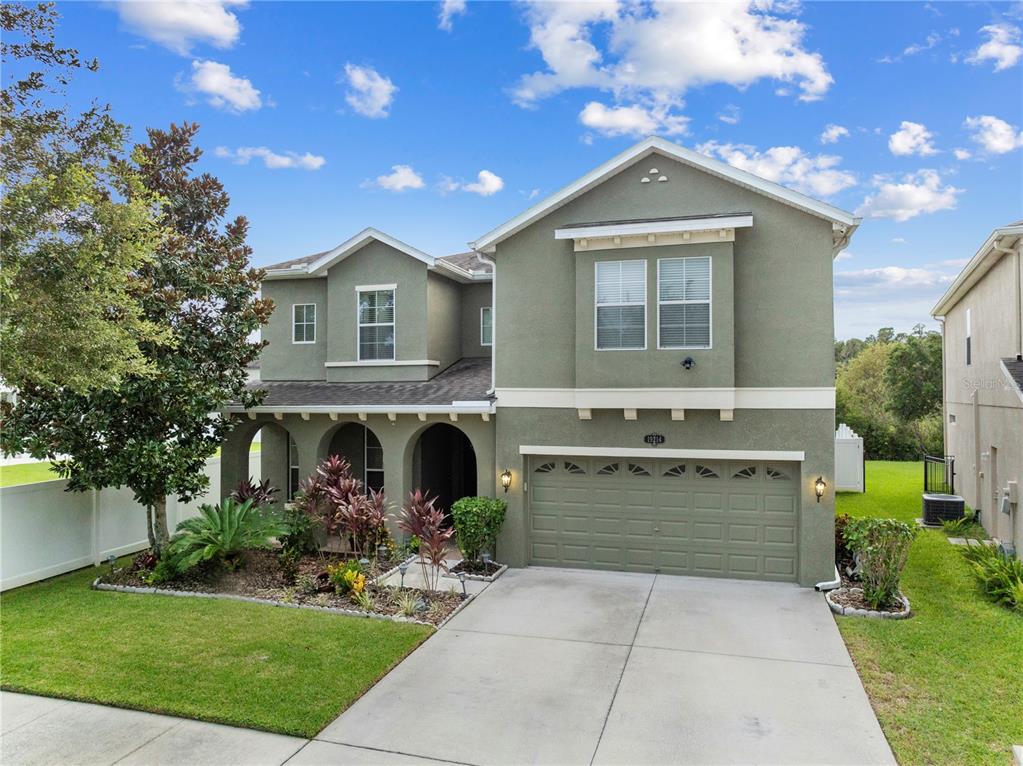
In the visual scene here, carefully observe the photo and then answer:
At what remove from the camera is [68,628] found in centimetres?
873

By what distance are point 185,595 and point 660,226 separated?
10.1m

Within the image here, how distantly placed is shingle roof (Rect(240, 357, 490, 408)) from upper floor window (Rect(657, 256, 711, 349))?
3693 mm

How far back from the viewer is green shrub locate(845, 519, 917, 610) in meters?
9.40

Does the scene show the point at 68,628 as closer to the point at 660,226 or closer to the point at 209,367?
the point at 209,367

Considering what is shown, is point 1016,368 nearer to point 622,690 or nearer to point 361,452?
point 622,690

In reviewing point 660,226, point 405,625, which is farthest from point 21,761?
point 660,226

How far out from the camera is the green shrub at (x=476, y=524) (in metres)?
11.2

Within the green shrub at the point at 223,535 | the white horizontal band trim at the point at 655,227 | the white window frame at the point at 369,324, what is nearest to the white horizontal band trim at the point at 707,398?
the white horizontal band trim at the point at 655,227

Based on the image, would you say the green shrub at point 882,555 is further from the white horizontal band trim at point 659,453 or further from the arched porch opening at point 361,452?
the arched porch opening at point 361,452

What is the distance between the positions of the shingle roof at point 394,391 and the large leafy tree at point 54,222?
5.76 metres

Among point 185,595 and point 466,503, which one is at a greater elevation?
point 466,503

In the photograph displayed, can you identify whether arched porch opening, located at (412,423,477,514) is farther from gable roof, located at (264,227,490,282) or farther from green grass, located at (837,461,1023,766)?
green grass, located at (837,461,1023,766)

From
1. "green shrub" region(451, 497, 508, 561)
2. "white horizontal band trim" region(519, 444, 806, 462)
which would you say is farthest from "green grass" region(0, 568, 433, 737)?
"white horizontal band trim" region(519, 444, 806, 462)

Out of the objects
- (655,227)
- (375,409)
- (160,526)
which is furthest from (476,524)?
(655,227)
